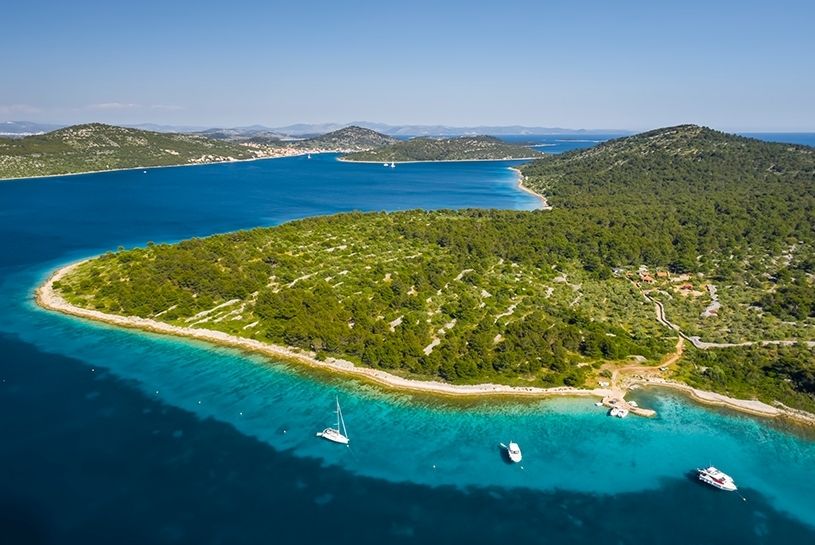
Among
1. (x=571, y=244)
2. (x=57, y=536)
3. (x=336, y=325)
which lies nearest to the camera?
(x=57, y=536)

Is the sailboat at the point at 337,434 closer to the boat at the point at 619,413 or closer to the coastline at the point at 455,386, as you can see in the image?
the coastline at the point at 455,386

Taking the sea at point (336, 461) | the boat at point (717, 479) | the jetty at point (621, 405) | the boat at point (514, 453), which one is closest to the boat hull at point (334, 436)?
the sea at point (336, 461)

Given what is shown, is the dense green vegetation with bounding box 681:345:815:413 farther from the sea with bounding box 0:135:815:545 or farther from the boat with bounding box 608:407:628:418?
the boat with bounding box 608:407:628:418

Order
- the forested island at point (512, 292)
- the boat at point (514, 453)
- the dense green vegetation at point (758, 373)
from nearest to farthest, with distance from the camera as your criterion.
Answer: the boat at point (514, 453) → the dense green vegetation at point (758, 373) → the forested island at point (512, 292)

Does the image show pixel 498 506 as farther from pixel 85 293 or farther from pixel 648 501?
pixel 85 293

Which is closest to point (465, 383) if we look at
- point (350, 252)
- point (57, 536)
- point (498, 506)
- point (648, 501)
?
point (498, 506)

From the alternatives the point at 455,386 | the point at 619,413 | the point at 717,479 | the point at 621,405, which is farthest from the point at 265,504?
the point at 717,479

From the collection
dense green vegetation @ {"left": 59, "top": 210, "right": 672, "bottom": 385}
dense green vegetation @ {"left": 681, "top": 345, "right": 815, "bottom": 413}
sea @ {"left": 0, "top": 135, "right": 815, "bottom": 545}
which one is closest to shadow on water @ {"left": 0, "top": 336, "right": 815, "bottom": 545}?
sea @ {"left": 0, "top": 135, "right": 815, "bottom": 545}
